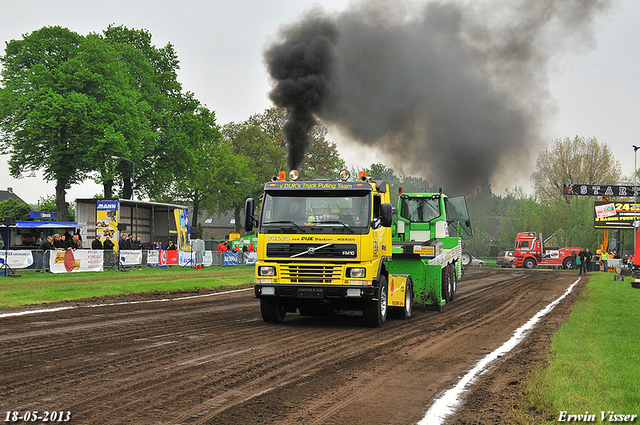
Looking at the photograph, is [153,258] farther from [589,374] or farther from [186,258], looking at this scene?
[589,374]

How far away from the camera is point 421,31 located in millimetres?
23641

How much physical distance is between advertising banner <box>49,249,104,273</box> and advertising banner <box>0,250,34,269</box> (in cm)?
94

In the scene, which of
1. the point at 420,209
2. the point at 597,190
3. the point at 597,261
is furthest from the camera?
the point at 597,190

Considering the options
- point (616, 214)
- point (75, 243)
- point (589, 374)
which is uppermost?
point (616, 214)

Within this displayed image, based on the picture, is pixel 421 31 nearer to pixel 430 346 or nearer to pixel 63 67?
pixel 430 346

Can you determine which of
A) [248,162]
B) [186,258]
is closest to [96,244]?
[186,258]

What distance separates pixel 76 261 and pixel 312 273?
57.9 ft

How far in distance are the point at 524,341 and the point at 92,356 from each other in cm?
693

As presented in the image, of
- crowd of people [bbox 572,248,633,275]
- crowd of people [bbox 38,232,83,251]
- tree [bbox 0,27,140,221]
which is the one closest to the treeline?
tree [bbox 0,27,140,221]

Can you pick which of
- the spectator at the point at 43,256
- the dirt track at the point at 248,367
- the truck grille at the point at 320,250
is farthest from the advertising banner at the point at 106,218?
the truck grille at the point at 320,250

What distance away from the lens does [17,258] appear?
24531mm

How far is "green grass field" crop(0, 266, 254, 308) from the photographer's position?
→ 1666 centimetres

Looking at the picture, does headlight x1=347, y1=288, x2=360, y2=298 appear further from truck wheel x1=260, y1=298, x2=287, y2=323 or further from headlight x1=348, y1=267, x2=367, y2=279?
truck wheel x1=260, y1=298, x2=287, y2=323

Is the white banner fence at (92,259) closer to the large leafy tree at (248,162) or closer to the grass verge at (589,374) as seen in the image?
the grass verge at (589,374)
